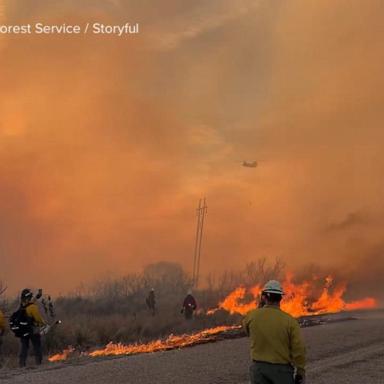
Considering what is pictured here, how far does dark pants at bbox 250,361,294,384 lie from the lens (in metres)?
6.04

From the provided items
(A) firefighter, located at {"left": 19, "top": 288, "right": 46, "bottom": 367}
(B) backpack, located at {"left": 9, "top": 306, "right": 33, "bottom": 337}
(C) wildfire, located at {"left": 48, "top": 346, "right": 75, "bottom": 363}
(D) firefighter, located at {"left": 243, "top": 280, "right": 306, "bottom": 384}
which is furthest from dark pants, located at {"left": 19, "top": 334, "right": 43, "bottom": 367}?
(D) firefighter, located at {"left": 243, "top": 280, "right": 306, "bottom": 384}

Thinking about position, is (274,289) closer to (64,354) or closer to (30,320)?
(30,320)

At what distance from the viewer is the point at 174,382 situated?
12.2m

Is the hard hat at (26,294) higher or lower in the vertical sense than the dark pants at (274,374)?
lower

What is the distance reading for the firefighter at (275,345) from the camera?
6031 millimetres

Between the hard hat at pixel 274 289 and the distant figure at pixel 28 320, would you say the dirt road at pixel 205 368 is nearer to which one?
the distant figure at pixel 28 320

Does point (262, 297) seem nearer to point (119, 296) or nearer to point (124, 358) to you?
point (124, 358)

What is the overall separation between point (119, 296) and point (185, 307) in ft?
84.6

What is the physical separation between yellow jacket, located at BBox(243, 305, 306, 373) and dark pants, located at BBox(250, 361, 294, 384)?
0.05 metres

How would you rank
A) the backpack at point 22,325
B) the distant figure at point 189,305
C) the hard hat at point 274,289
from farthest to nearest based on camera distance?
1. the distant figure at point 189,305
2. the backpack at point 22,325
3. the hard hat at point 274,289

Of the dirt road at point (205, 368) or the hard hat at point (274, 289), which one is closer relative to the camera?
the hard hat at point (274, 289)

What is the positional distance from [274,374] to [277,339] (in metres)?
0.38

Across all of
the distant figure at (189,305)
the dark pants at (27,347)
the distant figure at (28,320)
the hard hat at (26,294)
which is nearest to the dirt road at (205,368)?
the dark pants at (27,347)

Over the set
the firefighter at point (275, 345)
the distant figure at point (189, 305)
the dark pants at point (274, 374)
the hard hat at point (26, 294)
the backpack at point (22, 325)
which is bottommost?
the distant figure at point (189, 305)
